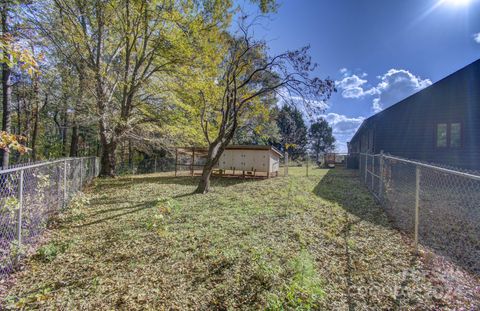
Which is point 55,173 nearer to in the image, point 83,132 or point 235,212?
point 235,212

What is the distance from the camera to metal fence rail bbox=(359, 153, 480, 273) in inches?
135

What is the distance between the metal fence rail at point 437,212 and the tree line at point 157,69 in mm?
3178

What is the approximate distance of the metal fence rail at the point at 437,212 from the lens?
3.43 meters

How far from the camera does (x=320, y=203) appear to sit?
6.27m

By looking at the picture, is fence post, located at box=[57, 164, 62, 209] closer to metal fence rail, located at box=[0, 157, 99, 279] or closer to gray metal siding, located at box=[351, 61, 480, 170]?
metal fence rail, located at box=[0, 157, 99, 279]

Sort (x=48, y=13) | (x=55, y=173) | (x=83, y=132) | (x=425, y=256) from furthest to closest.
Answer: (x=83, y=132), (x=48, y=13), (x=55, y=173), (x=425, y=256)

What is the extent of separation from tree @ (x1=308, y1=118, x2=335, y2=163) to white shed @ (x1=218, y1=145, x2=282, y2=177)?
3744 centimetres

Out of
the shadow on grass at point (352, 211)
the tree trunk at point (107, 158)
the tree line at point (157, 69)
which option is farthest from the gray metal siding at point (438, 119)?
the tree trunk at point (107, 158)

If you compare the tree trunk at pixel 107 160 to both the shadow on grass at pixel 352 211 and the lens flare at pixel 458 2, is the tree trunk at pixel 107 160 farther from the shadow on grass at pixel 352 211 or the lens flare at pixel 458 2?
the lens flare at pixel 458 2

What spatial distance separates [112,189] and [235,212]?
212 inches

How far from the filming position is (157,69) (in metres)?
10.5

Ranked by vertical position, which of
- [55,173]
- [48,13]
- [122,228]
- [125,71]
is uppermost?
[48,13]

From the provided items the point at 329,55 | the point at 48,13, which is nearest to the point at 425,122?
the point at 329,55

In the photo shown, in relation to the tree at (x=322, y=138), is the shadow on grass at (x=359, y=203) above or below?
below
